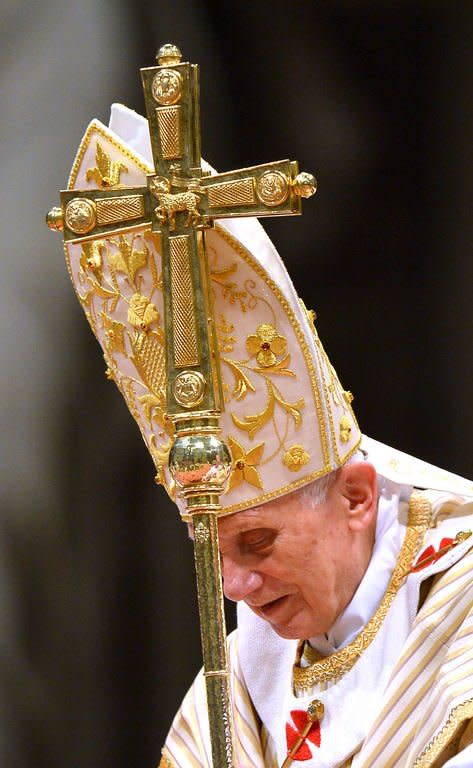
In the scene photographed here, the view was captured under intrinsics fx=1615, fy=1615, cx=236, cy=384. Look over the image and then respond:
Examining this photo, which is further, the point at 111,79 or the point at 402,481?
the point at 111,79

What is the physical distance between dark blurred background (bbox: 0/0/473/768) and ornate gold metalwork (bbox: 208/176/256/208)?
60.2 inches

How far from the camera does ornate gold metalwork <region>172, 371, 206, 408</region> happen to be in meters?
2.17

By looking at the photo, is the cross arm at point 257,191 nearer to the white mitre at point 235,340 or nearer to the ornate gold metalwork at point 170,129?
the ornate gold metalwork at point 170,129

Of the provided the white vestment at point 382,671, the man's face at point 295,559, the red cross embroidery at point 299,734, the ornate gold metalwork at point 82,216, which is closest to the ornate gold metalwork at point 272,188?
the ornate gold metalwork at point 82,216

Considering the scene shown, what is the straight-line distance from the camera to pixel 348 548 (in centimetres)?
287

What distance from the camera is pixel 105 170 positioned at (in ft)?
8.34

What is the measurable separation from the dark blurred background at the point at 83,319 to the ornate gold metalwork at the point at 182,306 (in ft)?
5.06

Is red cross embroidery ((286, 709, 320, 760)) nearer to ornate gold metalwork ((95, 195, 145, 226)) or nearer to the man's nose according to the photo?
the man's nose

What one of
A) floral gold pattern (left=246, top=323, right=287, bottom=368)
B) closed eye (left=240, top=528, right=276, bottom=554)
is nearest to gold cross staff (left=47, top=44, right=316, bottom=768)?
floral gold pattern (left=246, top=323, right=287, bottom=368)

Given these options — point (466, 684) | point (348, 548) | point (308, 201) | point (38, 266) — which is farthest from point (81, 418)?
point (466, 684)

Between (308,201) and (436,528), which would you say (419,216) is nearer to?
(308,201)

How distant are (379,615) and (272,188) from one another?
94cm

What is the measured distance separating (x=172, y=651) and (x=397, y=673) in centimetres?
137

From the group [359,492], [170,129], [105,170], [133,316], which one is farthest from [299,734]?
[170,129]
